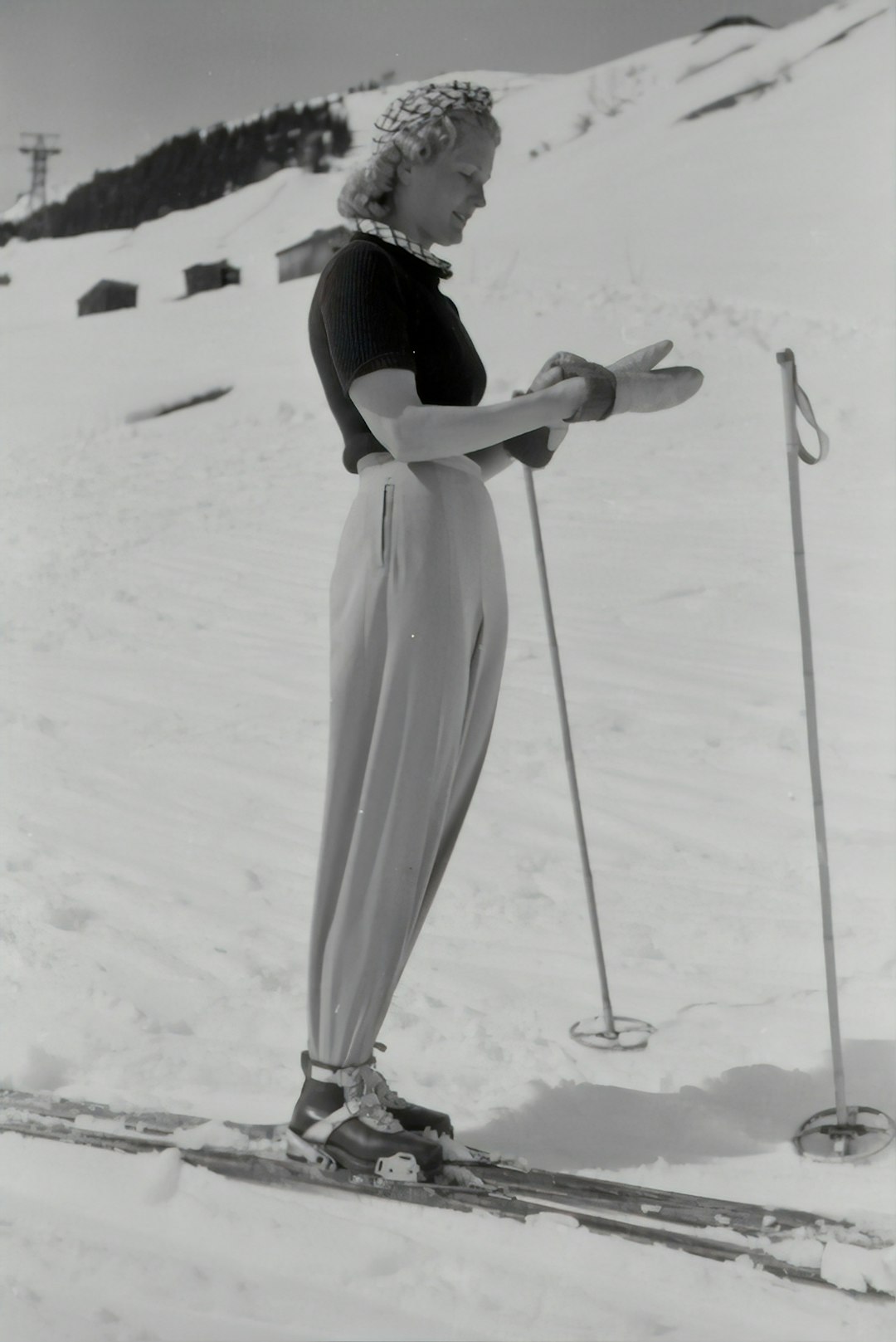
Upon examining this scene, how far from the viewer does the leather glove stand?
180 cm

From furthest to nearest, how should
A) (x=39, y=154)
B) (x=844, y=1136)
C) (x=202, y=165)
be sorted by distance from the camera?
(x=202, y=165)
(x=39, y=154)
(x=844, y=1136)

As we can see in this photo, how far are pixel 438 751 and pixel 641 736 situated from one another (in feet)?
7.73

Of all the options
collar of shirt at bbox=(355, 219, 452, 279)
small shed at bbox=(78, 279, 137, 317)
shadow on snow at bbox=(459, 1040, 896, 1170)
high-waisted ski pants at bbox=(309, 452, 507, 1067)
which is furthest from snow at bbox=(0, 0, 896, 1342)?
collar of shirt at bbox=(355, 219, 452, 279)

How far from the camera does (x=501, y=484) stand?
6738 mm

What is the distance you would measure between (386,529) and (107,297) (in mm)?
4440

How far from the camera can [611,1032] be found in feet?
7.97

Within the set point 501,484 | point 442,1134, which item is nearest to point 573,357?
point 442,1134

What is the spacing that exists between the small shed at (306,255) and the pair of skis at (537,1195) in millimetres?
4120

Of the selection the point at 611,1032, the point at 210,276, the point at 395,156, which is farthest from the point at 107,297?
the point at 611,1032

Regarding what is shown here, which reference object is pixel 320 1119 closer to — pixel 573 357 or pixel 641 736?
pixel 573 357

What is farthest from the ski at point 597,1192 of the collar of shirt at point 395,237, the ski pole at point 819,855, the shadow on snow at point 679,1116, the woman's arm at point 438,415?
the collar of shirt at point 395,237

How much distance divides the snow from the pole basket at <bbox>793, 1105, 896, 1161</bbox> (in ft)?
0.12

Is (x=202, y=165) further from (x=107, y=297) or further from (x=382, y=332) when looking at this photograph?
(x=382, y=332)

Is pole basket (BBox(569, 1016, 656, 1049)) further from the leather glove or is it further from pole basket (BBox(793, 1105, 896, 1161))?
the leather glove
